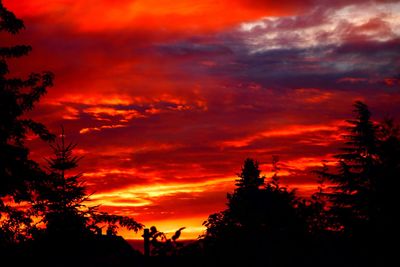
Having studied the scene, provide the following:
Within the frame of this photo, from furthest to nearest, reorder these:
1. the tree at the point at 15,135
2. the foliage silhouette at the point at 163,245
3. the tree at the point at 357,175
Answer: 1. the tree at the point at 357,175
2. the tree at the point at 15,135
3. the foliage silhouette at the point at 163,245

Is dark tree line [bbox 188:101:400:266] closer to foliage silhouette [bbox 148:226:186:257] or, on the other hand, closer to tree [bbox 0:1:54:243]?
foliage silhouette [bbox 148:226:186:257]

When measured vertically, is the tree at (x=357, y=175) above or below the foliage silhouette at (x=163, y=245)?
above

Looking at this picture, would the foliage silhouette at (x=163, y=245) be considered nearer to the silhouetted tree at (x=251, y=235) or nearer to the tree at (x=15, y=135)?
the silhouetted tree at (x=251, y=235)

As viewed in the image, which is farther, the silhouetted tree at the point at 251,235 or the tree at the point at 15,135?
the tree at the point at 15,135

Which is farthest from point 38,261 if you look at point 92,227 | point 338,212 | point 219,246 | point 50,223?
point 338,212

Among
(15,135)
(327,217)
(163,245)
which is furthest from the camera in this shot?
(327,217)

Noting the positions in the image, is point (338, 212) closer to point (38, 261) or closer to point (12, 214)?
point (12, 214)

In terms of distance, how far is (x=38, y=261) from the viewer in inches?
572

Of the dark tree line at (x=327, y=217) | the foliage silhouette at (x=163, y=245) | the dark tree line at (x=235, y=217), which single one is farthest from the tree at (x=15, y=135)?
the foliage silhouette at (x=163, y=245)

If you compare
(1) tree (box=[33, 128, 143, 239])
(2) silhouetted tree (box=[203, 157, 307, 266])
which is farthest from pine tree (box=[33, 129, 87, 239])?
(2) silhouetted tree (box=[203, 157, 307, 266])

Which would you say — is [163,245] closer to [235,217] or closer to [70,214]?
[235,217]

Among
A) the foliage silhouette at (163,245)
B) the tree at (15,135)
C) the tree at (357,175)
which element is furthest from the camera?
the tree at (357,175)

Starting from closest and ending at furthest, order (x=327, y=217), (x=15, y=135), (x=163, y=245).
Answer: (x=163, y=245) → (x=15, y=135) → (x=327, y=217)

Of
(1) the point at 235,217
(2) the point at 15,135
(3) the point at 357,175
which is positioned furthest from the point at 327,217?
(1) the point at 235,217
